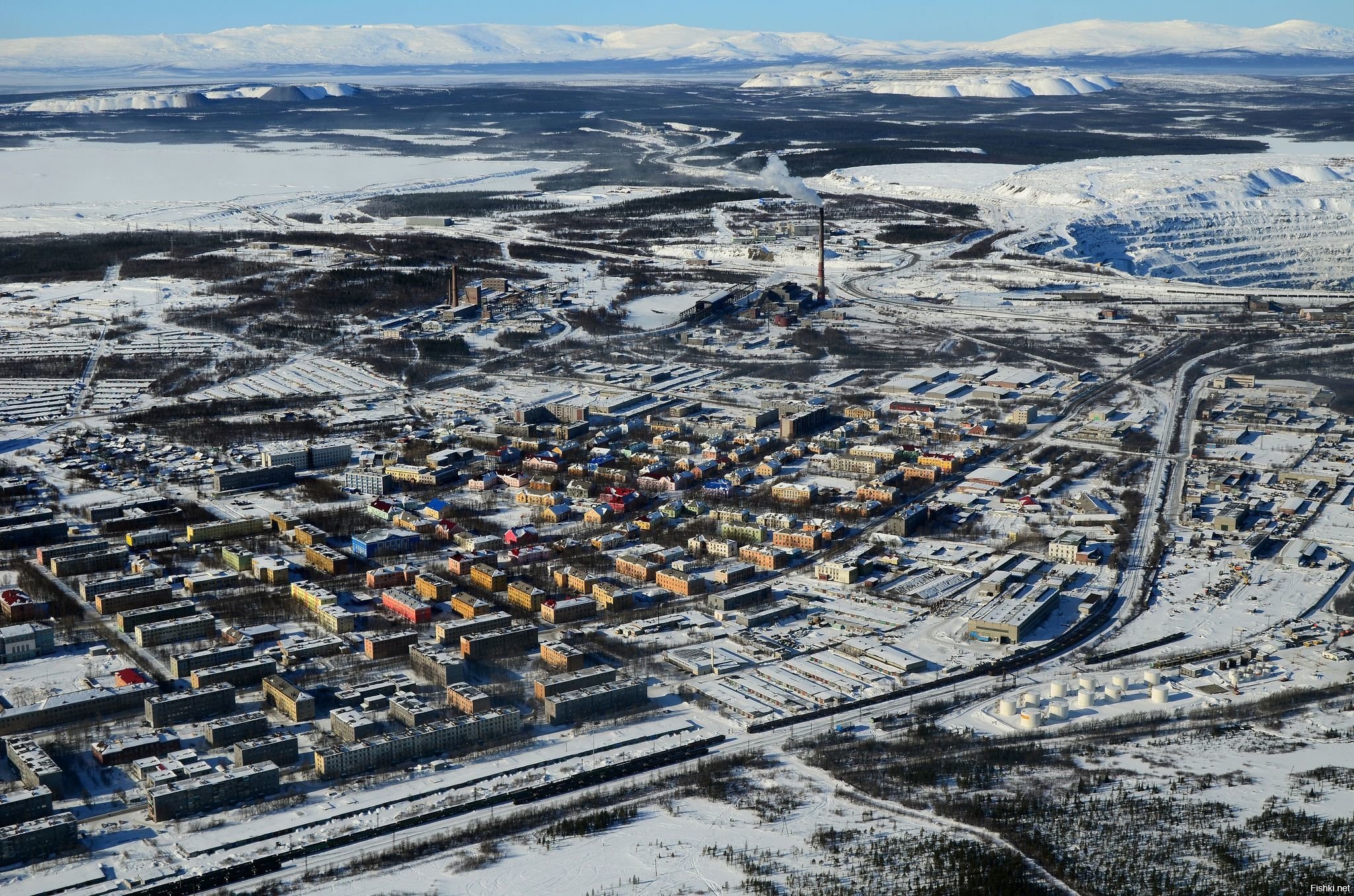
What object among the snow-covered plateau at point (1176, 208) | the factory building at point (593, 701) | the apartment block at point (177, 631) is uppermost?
the snow-covered plateau at point (1176, 208)

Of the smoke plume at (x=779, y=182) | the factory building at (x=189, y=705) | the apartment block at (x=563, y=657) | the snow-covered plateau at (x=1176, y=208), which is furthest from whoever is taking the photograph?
the smoke plume at (x=779, y=182)

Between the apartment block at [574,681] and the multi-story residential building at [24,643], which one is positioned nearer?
the apartment block at [574,681]

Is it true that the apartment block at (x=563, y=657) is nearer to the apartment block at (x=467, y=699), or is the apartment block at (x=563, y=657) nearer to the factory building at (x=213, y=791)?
the apartment block at (x=467, y=699)

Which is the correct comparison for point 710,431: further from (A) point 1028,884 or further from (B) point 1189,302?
(B) point 1189,302

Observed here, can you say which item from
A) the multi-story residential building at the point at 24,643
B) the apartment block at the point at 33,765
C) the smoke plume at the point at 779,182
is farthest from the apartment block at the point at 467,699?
the smoke plume at the point at 779,182

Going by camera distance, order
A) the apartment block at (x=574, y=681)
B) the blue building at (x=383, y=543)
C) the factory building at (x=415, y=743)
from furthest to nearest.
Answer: the blue building at (x=383, y=543)
the apartment block at (x=574, y=681)
the factory building at (x=415, y=743)

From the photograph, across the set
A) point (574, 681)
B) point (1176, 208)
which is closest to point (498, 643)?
point (574, 681)

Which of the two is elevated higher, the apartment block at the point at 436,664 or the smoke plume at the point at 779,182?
the smoke plume at the point at 779,182
